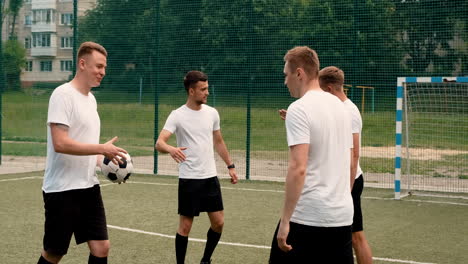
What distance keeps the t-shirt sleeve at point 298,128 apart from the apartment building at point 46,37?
1274 centimetres

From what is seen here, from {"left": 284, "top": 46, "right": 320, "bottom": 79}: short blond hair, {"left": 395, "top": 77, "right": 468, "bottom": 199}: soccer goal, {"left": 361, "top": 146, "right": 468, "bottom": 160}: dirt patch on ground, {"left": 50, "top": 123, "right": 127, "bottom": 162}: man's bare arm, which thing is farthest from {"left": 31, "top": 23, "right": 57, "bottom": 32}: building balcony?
{"left": 284, "top": 46, "right": 320, "bottom": 79}: short blond hair

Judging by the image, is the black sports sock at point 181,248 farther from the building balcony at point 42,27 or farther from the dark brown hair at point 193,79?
the building balcony at point 42,27

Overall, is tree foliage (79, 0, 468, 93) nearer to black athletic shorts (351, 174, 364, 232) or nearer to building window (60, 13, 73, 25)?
building window (60, 13, 73, 25)

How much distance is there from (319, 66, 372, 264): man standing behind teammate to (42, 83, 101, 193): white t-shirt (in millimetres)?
1782

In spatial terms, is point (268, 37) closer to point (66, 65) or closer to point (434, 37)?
point (434, 37)

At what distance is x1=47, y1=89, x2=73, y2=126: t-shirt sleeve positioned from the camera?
4605 mm

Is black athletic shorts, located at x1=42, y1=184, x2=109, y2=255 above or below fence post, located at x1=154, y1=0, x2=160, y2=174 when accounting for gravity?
below

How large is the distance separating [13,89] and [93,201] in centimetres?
1283

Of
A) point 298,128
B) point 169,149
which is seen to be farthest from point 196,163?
point 298,128

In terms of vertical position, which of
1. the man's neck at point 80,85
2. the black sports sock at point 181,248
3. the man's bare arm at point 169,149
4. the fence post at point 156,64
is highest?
the fence post at point 156,64

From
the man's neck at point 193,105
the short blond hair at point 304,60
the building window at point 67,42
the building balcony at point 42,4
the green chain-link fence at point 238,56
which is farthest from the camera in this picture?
the building balcony at point 42,4

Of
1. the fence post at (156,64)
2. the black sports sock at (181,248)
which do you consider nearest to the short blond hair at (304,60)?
the black sports sock at (181,248)

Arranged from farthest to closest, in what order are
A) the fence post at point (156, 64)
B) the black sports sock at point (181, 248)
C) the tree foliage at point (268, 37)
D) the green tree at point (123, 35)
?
the green tree at point (123, 35) < the fence post at point (156, 64) < the tree foliage at point (268, 37) < the black sports sock at point (181, 248)

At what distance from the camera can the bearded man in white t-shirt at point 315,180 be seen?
3764 millimetres
